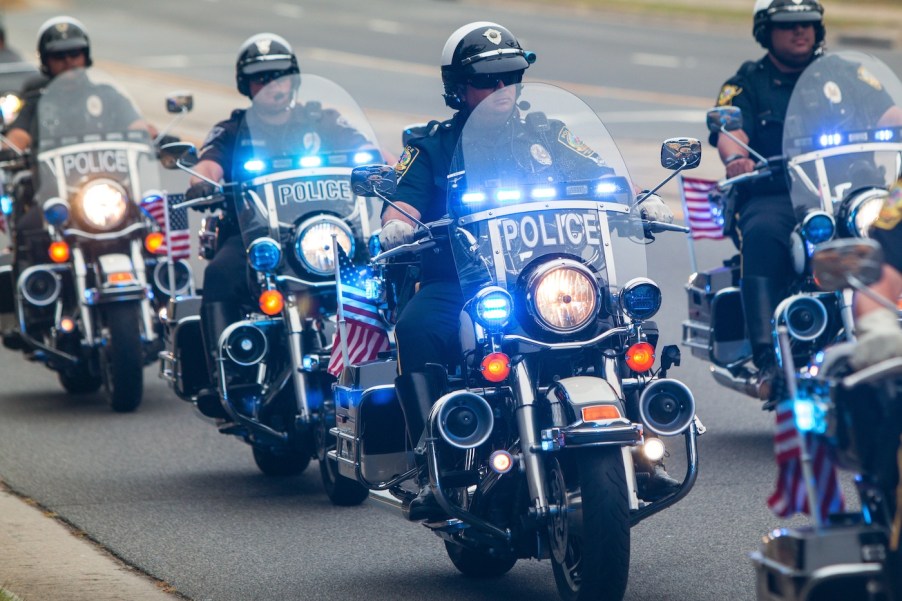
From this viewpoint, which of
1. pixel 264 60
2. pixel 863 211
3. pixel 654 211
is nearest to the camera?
pixel 654 211

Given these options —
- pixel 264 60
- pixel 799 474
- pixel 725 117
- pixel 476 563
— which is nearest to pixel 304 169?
pixel 264 60

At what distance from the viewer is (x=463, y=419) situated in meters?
6.39

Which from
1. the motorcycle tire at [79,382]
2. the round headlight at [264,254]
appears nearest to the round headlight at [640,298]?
the round headlight at [264,254]

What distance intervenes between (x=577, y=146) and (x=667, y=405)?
112 centimetres

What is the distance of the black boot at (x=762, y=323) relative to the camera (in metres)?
9.12

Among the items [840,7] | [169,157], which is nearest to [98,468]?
[169,157]

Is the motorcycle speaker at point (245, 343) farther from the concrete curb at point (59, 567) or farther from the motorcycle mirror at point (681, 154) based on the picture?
the motorcycle mirror at point (681, 154)

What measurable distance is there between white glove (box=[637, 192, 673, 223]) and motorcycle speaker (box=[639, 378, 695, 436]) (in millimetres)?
748

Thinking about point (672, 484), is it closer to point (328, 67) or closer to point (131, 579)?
point (131, 579)

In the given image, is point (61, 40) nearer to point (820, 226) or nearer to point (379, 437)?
point (820, 226)

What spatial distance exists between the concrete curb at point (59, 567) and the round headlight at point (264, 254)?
1530 mm

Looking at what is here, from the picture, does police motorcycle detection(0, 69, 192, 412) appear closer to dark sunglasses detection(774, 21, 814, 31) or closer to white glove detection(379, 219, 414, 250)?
dark sunglasses detection(774, 21, 814, 31)

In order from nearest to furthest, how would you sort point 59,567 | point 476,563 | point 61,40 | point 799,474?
point 799,474 → point 476,563 → point 59,567 → point 61,40

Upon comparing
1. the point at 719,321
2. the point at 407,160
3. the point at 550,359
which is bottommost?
the point at 719,321
